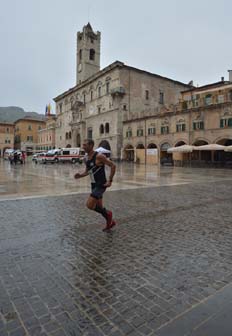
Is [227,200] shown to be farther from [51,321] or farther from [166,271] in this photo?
[51,321]

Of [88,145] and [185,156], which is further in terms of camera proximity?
[185,156]

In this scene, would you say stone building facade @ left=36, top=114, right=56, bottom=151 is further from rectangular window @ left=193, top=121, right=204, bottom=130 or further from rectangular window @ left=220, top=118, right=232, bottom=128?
rectangular window @ left=220, top=118, right=232, bottom=128

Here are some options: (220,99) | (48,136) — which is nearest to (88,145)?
(220,99)

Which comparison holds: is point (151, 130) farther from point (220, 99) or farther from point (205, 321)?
point (205, 321)

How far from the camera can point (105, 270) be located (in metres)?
3.18

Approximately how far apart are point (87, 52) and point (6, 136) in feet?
140

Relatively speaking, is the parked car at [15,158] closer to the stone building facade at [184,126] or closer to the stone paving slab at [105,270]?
the stone building facade at [184,126]

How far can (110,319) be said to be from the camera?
86.8 inches

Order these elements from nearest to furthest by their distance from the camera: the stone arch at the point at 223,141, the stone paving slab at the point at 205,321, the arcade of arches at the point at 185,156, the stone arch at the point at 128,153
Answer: the stone paving slab at the point at 205,321 < the stone arch at the point at 223,141 < the arcade of arches at the point at 185,156 < the stone arch at the point at 128,153

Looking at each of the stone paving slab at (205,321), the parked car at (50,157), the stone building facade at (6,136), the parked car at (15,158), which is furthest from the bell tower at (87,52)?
the stone paving slab at (205,321)

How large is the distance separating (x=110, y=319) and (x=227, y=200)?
24.3 ft

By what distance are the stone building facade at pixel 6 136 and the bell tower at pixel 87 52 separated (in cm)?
3486

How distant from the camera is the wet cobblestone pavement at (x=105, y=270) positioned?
221 cm

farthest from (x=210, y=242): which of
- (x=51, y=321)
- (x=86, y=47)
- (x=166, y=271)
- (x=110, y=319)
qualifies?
(x=86, y=47)
